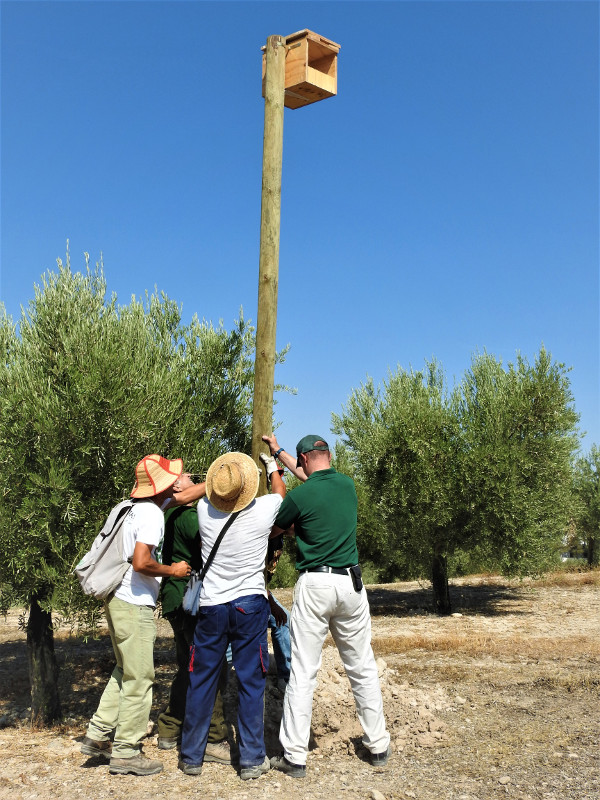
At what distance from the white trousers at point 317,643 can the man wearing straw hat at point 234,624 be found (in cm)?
25

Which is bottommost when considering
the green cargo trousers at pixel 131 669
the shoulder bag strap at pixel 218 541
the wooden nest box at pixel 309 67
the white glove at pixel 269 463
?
the green cargo trousers at pixel 131 669

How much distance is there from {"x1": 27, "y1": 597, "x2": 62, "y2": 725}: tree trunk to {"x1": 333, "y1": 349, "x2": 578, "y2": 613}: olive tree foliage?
33.3ft

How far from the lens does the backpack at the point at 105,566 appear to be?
544 cm

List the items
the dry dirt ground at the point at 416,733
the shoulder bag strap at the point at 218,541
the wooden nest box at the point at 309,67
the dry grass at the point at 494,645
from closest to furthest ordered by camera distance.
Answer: the dry dirt ground at the point at 416,733 < the shoulder bag strap at the point at 218,541 < the wooden nest box at the point at 309,67 < the dry grass at the point at 494,645

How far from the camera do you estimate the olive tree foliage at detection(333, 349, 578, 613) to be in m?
16.5

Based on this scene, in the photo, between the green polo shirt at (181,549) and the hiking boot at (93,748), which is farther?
the green polo shirt at (181,549)

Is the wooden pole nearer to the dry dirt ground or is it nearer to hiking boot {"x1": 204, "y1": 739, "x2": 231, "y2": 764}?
hiking boot {"x1": 204, "y1": 739, "x2": 231, "y2": 764}

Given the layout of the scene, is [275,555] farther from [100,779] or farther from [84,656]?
[84,656]

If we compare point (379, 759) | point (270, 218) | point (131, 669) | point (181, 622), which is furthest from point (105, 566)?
point (270, 218)

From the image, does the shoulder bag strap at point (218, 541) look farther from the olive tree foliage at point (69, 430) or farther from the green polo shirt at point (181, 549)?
the olive tree foliage at point (69, 430)

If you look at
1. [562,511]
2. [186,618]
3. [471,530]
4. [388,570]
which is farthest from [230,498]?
[388,570]

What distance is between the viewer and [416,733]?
649cm

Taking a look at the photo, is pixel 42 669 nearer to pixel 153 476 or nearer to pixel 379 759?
pixel 153 476

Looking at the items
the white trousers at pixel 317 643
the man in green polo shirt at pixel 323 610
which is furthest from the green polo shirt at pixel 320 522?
the white trousers at pixel 317 643
